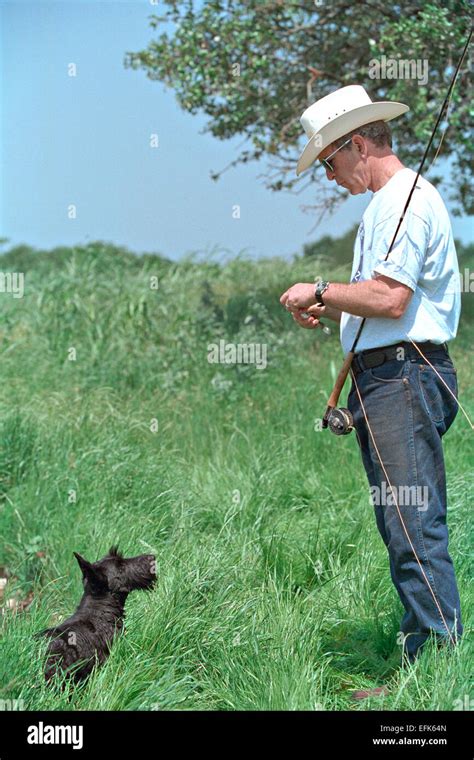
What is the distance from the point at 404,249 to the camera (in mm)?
3387

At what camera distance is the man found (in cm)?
347

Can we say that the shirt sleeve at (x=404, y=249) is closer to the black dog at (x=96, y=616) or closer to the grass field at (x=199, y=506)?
the grass field at (x=199, y=506)

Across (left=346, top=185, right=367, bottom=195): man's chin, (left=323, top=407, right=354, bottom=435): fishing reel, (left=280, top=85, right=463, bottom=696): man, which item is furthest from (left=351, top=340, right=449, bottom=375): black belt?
(left=346, top=185, right=367, bottom=195): man's chin

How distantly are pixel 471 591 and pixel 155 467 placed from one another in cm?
228

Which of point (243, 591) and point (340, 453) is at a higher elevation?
point (340, 453)

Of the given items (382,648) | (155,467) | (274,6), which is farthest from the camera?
(274,6)

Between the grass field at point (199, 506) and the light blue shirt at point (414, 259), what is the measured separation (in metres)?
1.21

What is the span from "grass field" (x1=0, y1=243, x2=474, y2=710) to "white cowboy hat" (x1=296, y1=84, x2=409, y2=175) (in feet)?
6.41

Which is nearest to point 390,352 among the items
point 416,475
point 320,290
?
point 320,290

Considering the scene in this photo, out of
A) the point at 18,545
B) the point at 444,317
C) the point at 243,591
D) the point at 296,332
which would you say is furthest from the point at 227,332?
the point at 444,317

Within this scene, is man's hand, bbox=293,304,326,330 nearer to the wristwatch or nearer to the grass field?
the wristwatch

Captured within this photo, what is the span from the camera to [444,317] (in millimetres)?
3592
